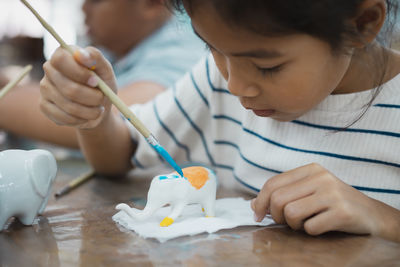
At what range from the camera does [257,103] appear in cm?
54

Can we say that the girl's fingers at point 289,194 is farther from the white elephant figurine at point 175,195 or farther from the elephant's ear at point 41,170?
the elephant's ear at point 41,170

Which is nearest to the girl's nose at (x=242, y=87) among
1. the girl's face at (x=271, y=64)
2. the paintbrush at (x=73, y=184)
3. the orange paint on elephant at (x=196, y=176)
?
the girl's face at (x=271, y=64)

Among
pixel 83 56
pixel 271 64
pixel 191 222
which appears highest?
pixel 83 56

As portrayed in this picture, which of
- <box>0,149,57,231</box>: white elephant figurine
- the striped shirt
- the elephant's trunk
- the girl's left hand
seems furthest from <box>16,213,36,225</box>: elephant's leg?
the striped shirt

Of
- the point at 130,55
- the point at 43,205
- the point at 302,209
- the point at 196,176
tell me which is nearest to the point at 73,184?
the point at 43,205

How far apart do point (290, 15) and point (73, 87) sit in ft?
0.98

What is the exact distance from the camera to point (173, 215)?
1.70 feet

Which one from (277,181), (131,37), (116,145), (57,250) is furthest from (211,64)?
(131,37)

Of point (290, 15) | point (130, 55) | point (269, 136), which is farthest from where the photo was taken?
point (130, 55)

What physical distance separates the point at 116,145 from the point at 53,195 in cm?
19

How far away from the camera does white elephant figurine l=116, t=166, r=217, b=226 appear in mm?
518

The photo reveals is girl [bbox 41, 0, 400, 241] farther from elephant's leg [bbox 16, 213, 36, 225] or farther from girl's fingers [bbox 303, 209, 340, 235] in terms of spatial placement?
elephant's leg [bbox 16, 213, 36, 225]

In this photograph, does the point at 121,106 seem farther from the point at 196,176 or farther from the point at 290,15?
the point at 290,15

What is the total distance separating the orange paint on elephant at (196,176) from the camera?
54 cm
